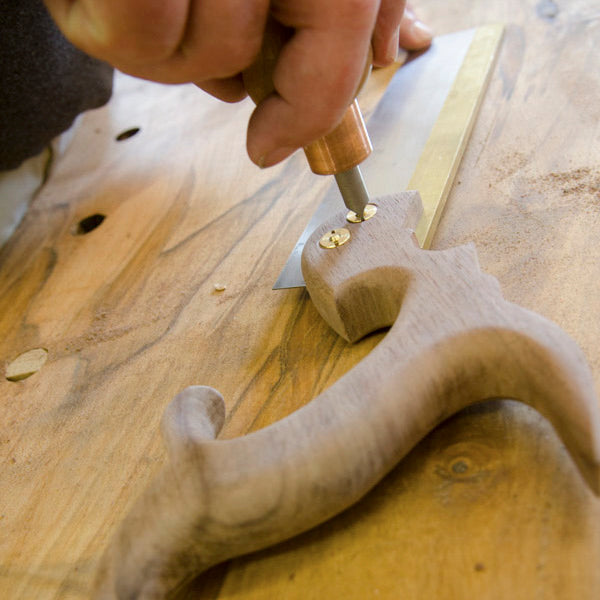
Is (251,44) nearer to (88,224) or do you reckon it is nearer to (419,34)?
(88,224)

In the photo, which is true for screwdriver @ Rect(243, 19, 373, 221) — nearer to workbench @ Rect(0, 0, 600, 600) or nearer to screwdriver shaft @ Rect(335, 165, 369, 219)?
screwdriver shaft @ Rect(335, 165, 369, 219)

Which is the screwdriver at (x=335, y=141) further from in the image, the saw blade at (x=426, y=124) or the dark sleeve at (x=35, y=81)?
the dark sleeve at (x=35, y=81)

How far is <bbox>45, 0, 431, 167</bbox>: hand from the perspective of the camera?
1.34 feet

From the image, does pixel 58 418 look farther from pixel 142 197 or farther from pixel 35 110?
pixel 35 110

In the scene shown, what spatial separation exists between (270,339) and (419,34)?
726mm

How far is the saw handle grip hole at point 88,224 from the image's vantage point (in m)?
0.99

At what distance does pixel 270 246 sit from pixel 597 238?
1.22ft

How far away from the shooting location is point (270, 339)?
0.63m

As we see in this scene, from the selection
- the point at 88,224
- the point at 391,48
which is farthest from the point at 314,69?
the point at 88,224

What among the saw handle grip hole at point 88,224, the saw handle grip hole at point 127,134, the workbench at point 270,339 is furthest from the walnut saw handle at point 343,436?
the saw handle grip hole at point 127,134

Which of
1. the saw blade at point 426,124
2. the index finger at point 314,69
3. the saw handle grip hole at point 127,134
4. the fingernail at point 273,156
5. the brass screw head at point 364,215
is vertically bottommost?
the saw blade at point 426,124

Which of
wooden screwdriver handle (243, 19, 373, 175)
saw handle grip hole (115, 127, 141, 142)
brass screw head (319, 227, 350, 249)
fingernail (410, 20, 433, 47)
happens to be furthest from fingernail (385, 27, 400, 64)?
saw handle grip hole (115, 127, 141, 142)

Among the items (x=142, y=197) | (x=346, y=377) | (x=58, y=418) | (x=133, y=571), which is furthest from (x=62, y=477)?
(x=142, y=197)

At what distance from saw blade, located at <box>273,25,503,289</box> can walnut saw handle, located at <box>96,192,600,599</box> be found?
225mm
